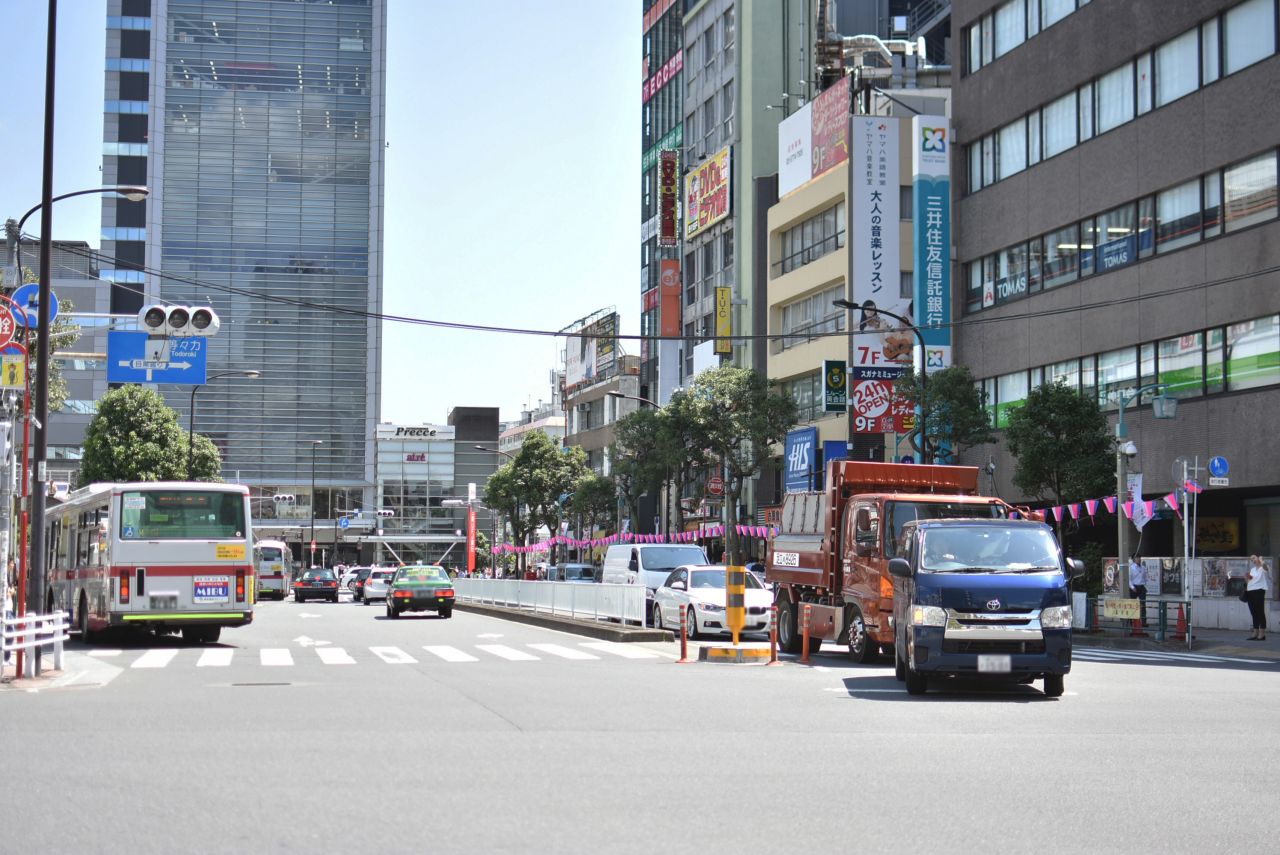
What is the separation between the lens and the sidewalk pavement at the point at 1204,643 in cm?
2811

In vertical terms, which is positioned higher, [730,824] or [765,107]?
[765,107]

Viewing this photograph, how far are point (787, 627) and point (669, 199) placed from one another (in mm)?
59166

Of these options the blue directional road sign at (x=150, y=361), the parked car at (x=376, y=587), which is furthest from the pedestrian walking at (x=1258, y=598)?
the parked car at (x=376, y=587)

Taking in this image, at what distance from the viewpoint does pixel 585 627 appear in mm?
32000

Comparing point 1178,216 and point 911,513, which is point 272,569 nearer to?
point 1178,216

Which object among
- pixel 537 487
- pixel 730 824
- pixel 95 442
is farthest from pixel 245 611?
pixel 537 487

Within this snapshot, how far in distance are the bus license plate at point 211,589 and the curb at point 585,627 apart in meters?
7.57

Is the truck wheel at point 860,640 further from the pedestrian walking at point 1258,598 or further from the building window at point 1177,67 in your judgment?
the building window at point 1177,67

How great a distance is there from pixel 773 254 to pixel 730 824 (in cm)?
5883

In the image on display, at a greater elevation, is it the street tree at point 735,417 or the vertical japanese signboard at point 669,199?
the vertical japanese signboard at point 669,199

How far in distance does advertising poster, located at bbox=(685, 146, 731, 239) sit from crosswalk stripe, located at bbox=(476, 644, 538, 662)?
4969cm

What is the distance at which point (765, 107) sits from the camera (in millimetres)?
74062

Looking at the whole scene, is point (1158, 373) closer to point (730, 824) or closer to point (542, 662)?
point (542, 662)

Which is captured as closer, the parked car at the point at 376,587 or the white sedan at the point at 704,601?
the white sedan at the point at 704,601
